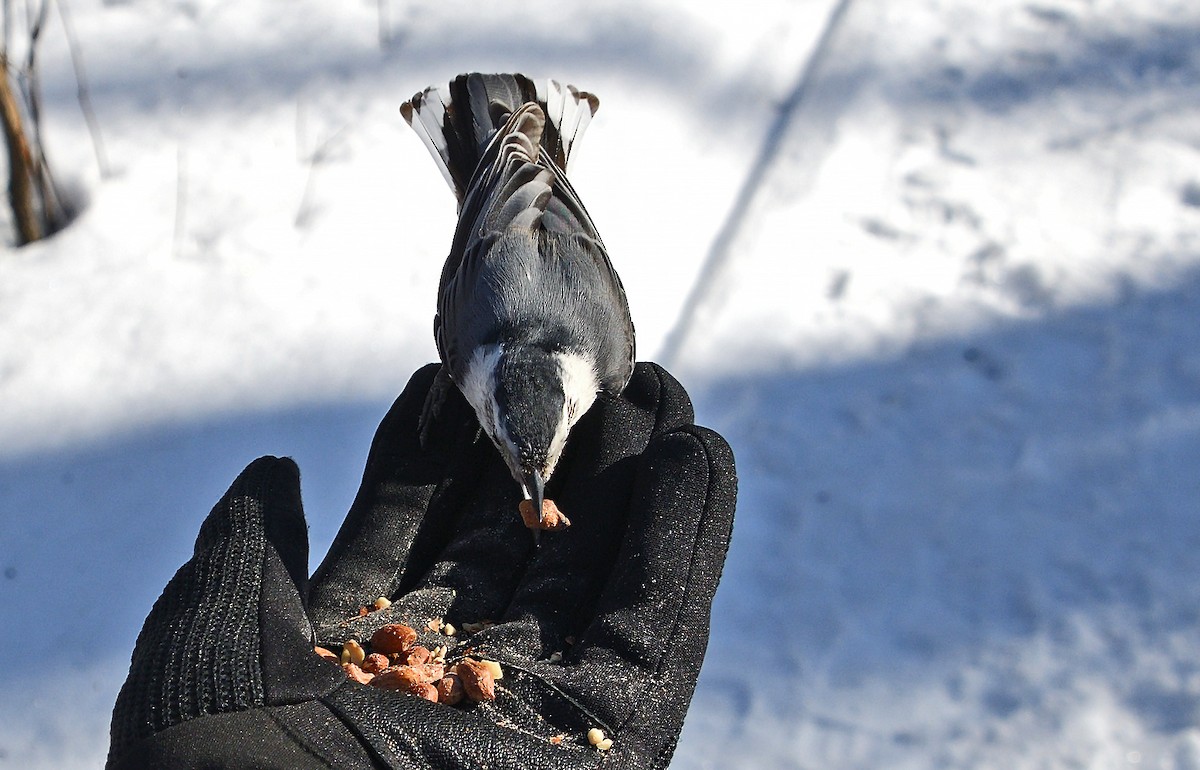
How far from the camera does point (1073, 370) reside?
3354 millimetres

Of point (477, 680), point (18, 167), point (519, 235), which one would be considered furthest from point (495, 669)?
point (18, 167)

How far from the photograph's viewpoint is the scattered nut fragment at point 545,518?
251 cm

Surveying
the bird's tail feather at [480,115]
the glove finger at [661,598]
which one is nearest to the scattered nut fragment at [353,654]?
the glove finger at [661,598]

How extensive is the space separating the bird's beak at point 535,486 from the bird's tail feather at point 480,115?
1.53 m

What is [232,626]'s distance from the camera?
6.23 ft

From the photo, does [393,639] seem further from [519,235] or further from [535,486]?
[519,235]

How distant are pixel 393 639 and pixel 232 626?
48cm

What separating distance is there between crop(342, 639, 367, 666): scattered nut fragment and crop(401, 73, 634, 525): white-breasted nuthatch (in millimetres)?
487

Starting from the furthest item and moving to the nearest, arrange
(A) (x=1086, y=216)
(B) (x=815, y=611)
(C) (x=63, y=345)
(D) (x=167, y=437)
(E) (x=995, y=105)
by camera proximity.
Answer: (E) (x=995, y=105)
(A) (x=1086, y=216)
(C) (x=63, y=345)
(D) (x=167, y=437)
(B) (x=815, y=611)

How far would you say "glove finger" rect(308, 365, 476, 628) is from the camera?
8.34 feet

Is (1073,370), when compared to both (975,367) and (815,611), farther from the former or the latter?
(815,611)

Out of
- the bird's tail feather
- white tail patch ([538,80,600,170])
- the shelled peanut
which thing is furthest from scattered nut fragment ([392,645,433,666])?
white tail patch ([538,80,600,170])

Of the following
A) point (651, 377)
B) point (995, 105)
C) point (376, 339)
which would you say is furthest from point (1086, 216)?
point (376, 339)

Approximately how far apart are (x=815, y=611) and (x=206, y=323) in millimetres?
2131
